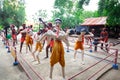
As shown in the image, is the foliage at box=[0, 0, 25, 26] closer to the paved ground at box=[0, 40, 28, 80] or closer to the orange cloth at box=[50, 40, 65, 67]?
the paved ground at box=[0, 40, 28, 80]

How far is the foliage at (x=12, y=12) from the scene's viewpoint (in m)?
26.5

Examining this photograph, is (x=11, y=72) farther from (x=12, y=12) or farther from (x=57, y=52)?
(x=12, y=12)

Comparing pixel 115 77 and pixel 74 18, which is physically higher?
pixel 74 18

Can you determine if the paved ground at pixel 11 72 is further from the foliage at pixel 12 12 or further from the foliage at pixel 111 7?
the foliage at pixel 12 12

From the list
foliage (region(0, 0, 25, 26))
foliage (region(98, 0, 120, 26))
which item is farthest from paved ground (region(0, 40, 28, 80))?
foliage (region(0, 0, 25, 26))

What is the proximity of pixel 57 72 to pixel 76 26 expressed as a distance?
2985 centimetres

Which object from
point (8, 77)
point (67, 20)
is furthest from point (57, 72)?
point (67, 20)

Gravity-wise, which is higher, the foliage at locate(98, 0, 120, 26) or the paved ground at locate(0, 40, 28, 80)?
the foliage at locate(98, 0, 120, 26)

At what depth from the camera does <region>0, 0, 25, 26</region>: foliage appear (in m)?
26.5

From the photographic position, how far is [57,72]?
7.18m

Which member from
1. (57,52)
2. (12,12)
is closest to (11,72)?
(57,52)

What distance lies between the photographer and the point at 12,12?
27.8 metres

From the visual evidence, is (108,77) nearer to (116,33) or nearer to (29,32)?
(29,32)

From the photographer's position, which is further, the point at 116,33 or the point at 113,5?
the point at 116,33
